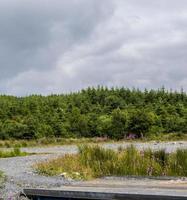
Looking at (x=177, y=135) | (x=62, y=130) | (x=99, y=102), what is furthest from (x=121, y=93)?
(x=177, y=135)

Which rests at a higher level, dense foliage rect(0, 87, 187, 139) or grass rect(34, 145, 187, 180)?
dense foliage rect(0, 87, 187, 139)

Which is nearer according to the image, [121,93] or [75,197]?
[75,197]

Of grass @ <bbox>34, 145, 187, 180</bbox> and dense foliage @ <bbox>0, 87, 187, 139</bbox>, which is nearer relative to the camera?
grass @ <bbox>34, 145, 187, 180</bbox>

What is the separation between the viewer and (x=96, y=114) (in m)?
56.2

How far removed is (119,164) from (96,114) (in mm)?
42025

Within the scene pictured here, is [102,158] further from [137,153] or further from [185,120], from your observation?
[185,120]

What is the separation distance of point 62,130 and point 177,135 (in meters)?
12.5

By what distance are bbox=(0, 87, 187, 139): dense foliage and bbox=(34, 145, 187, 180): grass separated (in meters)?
25.9

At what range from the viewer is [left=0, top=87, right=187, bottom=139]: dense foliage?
48125 mm

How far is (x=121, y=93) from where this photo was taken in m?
64.8

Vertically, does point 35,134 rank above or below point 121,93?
Result: below

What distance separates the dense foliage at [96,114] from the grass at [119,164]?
25880mm

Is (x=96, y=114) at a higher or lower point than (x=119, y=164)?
higher

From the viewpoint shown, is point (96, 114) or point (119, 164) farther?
point (96, 114)
